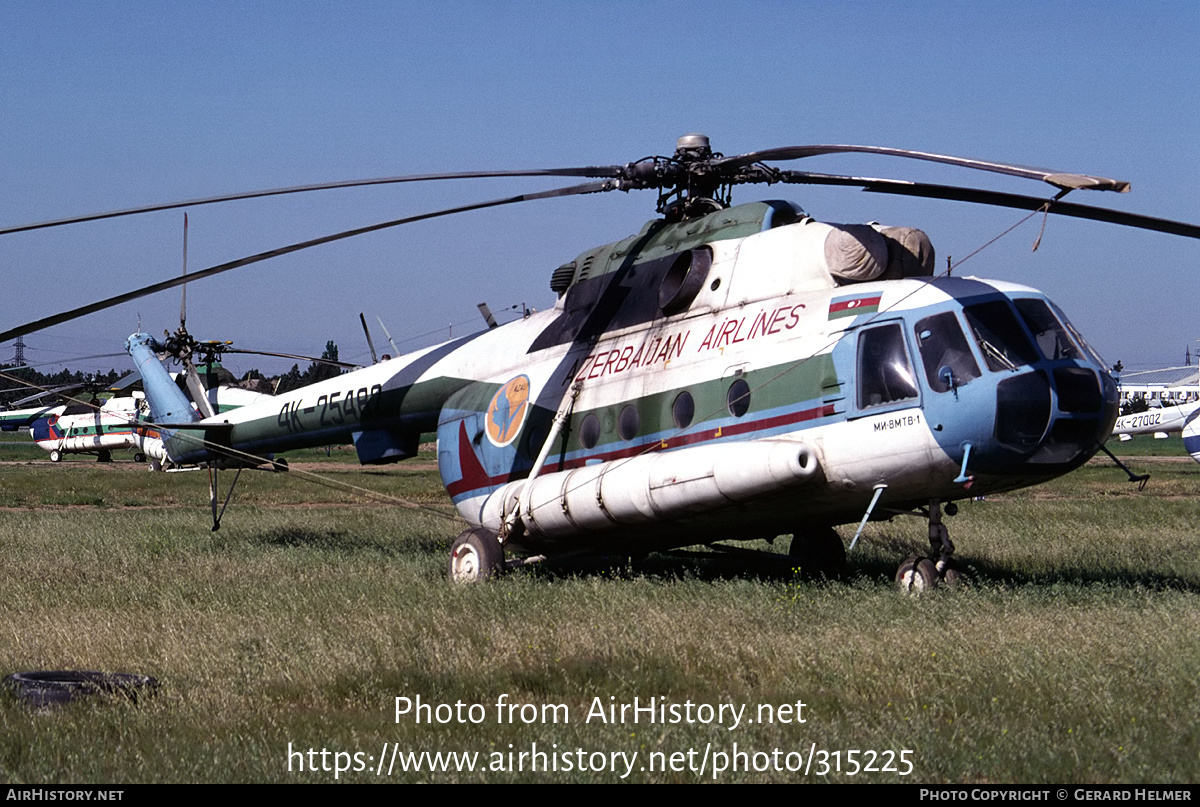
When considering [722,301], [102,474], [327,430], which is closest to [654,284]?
[722,301]

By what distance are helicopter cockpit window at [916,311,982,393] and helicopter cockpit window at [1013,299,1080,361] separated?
650 millimetres

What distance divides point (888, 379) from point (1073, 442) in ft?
5.63

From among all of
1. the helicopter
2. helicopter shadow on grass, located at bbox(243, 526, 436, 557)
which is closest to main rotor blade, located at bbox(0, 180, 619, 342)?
the helicopter

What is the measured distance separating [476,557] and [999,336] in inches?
250

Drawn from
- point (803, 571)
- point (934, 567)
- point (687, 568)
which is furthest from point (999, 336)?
point (687, 568)

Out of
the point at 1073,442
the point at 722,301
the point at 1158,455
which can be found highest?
the point at 722,301

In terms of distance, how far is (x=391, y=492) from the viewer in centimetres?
3772

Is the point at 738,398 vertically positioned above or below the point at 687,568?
above

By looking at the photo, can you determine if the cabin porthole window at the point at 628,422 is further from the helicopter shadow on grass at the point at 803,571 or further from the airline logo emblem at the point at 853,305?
the airline logo emblem at the point at 853,305

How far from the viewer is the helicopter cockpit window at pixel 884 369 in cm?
1112

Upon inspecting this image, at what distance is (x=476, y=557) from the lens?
1390cm

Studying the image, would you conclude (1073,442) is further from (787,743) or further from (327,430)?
(327,430)

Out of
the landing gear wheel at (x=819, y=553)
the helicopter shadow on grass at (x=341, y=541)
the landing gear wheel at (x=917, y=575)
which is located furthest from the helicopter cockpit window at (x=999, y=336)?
the helicopter shadow on grass at (x=341, y=541)

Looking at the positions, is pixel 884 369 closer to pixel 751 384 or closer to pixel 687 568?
pixel 751 384
